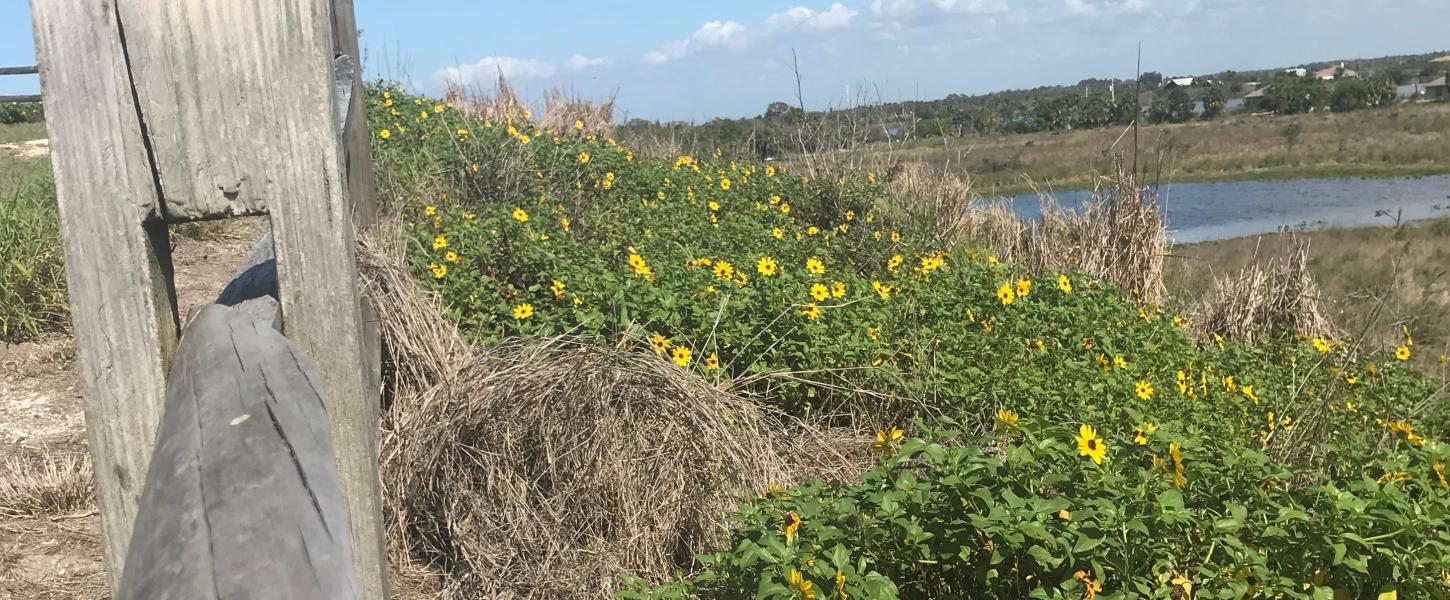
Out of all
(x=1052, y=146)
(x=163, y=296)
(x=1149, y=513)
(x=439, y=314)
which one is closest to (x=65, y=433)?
(x=439, y=314)

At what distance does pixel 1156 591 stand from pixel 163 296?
216 cm

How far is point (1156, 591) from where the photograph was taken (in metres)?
2.48

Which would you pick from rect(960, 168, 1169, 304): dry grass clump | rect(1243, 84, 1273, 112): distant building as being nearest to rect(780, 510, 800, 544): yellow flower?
rect(960, 168, 1169, 304): dry grass clump

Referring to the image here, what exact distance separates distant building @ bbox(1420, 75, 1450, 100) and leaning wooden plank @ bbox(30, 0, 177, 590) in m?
71.6

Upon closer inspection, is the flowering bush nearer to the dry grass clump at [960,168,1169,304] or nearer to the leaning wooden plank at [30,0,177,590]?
the dry grass clump at [960,168,1169,304]

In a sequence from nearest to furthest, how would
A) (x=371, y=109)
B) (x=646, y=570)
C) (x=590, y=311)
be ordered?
(x=646, y=570) → (x=590, y=311) → (x=371, y=109)

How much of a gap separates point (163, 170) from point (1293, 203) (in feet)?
116

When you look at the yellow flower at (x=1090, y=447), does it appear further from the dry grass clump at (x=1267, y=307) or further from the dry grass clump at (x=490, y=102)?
the dry grass clump at (x=490, y=102)

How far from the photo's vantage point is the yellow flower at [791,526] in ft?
8.54

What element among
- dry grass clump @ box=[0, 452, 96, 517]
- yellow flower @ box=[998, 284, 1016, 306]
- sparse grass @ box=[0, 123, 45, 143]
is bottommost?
dry grass clump @ box=[0, 452, 96, 517]

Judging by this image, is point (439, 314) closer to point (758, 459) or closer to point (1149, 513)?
point (758, 459)

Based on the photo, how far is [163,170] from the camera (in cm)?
122

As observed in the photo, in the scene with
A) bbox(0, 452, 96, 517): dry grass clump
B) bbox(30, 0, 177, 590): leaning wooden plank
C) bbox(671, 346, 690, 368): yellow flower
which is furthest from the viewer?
bbox(671, 346, 690, 368): yellow flower

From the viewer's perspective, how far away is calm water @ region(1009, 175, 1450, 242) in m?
24.1
